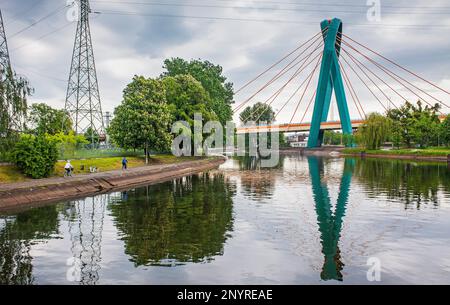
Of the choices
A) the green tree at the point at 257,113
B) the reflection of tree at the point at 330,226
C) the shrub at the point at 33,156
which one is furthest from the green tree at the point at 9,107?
the green tree at the point at 257,113

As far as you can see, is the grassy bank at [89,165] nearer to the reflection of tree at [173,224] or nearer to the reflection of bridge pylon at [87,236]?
the reflection of bridge pylon at [87,236]

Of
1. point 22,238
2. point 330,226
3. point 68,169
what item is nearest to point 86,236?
point 22,238

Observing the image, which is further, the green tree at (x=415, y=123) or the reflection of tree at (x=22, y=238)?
the green tree at (x=415, y=123)

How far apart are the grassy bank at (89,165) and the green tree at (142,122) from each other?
3320 mm

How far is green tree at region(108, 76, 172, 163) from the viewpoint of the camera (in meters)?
52.7

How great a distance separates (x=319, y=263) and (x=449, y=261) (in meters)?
5.17

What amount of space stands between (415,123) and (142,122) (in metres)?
71.7

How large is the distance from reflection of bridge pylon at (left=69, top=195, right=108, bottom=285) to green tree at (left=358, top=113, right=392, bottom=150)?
258 ft

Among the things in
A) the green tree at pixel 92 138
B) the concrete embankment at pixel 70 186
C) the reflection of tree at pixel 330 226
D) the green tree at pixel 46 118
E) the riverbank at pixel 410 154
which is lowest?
the reflection of tree at pixel 330 226

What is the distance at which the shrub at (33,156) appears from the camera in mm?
32844

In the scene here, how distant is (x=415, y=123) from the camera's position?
298 feet

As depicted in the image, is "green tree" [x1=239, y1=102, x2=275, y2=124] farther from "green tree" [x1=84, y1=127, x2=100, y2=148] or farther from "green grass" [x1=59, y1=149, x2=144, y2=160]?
"green grass" [x1=59, y1=149, x2=144, y2=160]

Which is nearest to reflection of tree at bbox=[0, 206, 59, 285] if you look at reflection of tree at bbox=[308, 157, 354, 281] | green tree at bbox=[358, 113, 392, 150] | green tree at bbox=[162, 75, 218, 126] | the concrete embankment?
the concrete embankment

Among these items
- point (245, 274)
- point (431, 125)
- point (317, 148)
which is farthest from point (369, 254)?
point (317, 148)
